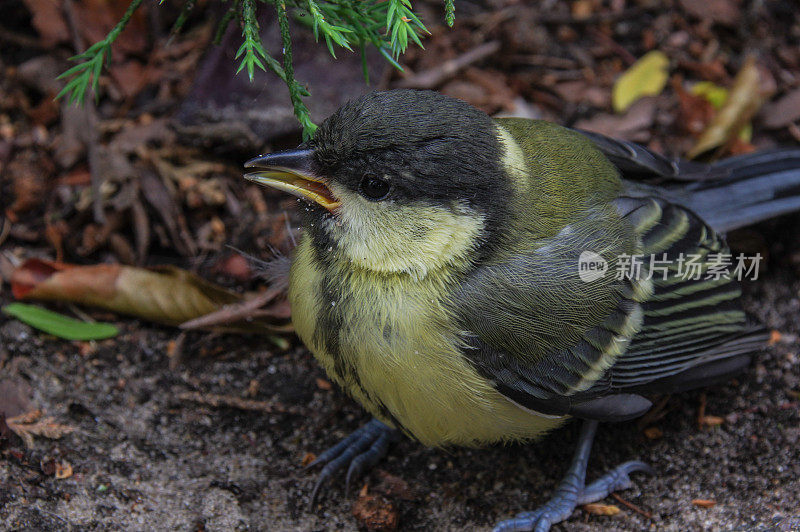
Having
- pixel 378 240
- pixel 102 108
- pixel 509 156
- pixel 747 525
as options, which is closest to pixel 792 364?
pixel 747 525

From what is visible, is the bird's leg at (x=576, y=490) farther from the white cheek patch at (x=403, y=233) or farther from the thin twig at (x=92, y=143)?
the thin twig at (x=92, y=143)

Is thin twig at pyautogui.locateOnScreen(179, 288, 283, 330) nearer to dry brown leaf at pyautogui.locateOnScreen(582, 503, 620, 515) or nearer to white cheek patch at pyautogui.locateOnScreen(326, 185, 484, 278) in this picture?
white cheek patch at pyautogui.locateOnScreen(326, 185, 484, 278)

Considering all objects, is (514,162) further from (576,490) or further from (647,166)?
(576,490)

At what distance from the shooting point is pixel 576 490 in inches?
128

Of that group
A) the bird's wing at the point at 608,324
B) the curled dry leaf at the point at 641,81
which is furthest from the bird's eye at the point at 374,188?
the curled dry leaf at the point at 641,81

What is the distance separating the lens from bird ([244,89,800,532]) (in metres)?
2.71

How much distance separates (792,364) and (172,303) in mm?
2772

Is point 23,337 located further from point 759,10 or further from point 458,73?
point 759,10

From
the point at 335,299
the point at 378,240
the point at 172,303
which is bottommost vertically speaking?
the point at 172,303

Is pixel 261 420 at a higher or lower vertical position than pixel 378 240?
lower

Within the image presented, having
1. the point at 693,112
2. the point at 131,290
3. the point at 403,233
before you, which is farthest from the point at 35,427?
the point at 693,112

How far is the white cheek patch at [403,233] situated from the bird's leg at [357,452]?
1007mm

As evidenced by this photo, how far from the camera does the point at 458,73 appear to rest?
15.6 feet

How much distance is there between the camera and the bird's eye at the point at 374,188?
2693 millimetres
